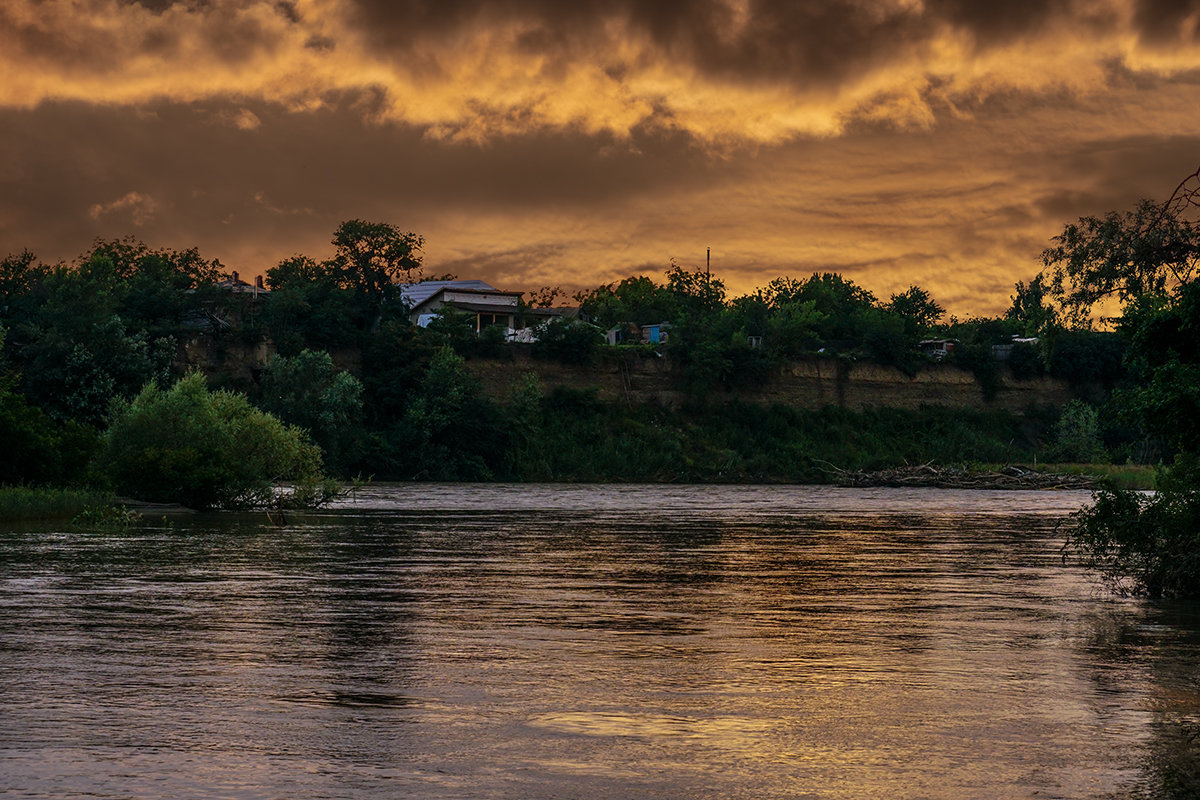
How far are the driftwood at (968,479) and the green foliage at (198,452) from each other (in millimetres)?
50629

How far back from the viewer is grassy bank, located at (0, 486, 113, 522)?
132 ft

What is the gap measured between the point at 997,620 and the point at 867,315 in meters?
120

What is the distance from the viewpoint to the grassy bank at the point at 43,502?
40344mm

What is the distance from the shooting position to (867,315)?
13725 cm

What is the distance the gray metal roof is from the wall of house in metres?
19.6

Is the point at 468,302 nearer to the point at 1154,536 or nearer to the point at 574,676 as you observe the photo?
the point at 1154,536

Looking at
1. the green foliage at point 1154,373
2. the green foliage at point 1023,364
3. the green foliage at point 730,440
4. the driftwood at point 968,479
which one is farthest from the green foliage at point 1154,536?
the green foliage at point 1023,364

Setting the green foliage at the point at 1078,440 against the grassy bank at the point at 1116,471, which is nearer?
the grassy bank at the point at 1116,471

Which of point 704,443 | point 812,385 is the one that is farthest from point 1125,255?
point 812,385

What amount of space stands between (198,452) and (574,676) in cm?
3541

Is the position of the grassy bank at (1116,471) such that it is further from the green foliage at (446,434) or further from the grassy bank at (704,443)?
the green foliage at (446,434)

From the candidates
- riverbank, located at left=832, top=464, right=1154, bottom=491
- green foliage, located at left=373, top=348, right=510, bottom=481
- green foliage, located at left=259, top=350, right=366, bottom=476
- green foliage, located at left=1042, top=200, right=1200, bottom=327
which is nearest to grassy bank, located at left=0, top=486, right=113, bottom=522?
green foliage, located at left=1042, top=200, right=1200, bottom=327

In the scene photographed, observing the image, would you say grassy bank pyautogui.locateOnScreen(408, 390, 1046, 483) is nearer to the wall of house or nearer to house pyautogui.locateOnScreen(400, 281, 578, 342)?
the wall of house

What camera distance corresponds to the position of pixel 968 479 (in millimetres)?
91500
